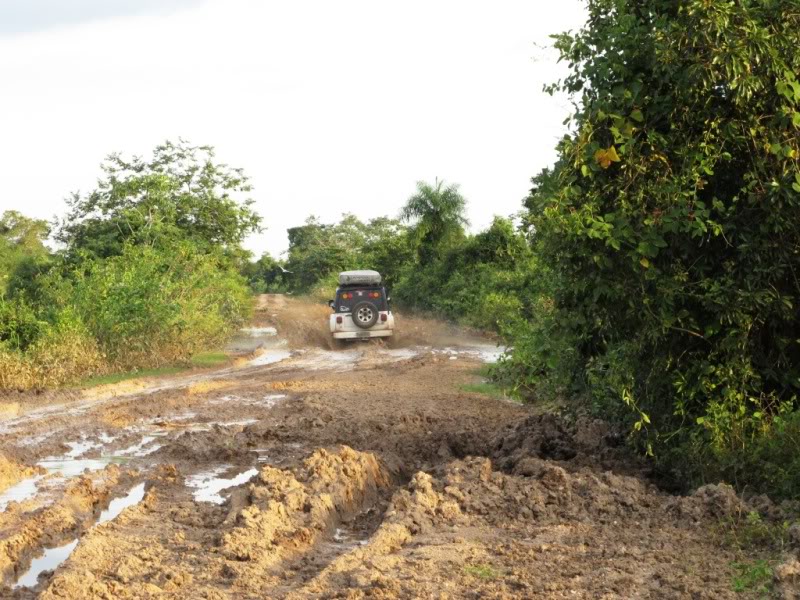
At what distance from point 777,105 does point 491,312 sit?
1079 inches

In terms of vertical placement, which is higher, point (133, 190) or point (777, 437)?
point (133, 190)

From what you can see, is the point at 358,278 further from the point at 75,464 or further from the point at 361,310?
the point at 75,464

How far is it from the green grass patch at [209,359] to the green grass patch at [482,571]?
761 inches

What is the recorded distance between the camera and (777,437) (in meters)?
8.65

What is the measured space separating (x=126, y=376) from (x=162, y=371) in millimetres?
1500

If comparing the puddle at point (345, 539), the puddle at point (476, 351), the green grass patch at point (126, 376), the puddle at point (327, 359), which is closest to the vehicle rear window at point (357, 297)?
the puddle at point (327, 359)

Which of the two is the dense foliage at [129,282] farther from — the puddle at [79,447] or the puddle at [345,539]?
the puddle at [345,539]

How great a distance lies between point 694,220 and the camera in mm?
8750

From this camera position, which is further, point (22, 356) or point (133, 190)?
point (133, 190)

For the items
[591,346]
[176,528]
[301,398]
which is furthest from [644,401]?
[301,398]

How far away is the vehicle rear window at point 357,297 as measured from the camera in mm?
30438

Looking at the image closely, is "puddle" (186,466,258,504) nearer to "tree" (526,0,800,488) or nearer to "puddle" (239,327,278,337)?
"tree" (526,0,800,488)

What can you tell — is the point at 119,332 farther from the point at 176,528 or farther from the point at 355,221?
the point at 355,221

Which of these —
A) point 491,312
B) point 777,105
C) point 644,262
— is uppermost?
point 777,105
